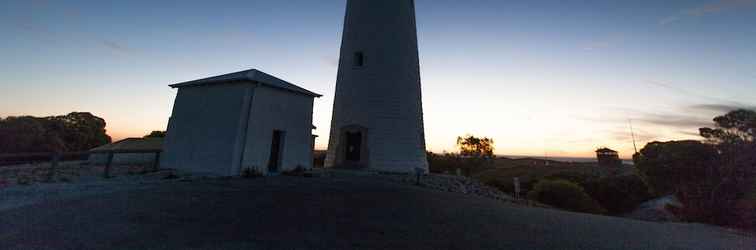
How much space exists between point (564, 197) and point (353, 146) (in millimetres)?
9644

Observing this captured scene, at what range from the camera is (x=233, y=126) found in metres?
9.77

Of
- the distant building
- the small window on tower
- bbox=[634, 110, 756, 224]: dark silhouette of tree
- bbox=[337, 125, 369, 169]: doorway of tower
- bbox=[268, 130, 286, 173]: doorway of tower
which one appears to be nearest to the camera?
bbox=[634, 110, 756, 224]: dark silhouette of tree

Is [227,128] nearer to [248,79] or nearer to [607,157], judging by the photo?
[248,79]

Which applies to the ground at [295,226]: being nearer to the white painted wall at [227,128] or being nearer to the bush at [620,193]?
the white painted wall at [227,128]

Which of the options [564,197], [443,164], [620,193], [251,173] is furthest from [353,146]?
[620,193]

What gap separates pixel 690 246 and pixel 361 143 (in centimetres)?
1064

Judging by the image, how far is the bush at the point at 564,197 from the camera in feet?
40.7

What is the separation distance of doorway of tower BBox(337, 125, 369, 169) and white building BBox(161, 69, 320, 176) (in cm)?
257

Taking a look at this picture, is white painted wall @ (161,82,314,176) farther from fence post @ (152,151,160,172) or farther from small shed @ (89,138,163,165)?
small shed @ (89,138,163,165)

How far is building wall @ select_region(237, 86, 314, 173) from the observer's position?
1023 centimetres

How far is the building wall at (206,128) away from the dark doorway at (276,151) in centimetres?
175

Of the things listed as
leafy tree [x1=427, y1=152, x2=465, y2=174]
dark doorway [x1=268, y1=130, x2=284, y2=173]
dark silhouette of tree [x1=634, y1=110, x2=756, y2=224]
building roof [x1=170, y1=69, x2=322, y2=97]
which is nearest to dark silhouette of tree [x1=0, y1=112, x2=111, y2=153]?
building roof [x1=170, y1=69, x2=322, y2=97]

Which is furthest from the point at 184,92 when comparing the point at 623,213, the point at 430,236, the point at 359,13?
the point at 623,213

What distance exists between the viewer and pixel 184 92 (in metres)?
11.0
